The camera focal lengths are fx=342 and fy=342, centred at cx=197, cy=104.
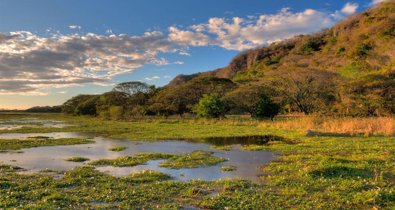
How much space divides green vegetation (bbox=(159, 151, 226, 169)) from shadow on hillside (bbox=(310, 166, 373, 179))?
551 centimetres

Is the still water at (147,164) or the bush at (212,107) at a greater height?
the bush at (212,107)

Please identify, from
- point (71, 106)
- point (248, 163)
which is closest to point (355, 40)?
point (71, 106)

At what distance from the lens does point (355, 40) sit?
395 ft

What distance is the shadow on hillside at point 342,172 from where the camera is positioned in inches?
496

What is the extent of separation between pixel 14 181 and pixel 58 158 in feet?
21.7

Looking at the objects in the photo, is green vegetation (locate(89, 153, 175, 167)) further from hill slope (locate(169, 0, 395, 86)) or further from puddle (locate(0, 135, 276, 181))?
hill slope (locate(169, 0, 395, 86))

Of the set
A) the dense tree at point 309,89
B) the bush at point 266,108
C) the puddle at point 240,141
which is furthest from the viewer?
the dense tree at point 309,89

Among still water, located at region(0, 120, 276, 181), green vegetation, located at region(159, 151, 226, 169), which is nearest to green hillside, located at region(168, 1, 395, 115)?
still water, located at region(0, 120, 276, 181)

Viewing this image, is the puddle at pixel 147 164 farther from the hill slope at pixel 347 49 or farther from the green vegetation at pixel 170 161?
the hill slope at pixel 347 49

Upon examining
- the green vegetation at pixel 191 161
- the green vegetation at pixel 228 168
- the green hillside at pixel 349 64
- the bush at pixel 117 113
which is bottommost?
the green vegetation at pixel 228 168

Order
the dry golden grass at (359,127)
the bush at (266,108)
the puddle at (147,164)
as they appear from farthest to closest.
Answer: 1. the bush at (266,108)
2. the dry golden grass at (359,127)
3. the puddle at (147,164)

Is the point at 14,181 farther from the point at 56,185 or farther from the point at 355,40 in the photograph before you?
the point at 355,40

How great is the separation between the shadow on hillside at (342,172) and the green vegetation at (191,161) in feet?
18.1

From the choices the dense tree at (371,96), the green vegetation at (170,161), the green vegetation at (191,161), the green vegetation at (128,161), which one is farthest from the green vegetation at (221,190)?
the dense tree at (371,96)
